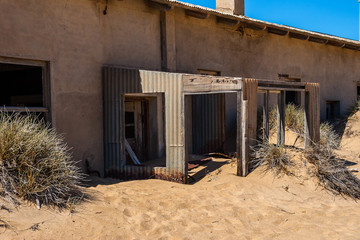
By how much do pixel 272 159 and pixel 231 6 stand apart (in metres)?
7.20

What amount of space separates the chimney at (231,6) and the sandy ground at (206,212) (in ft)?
22.4

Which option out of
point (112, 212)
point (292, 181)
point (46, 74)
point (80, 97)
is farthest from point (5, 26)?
point (292, 181)

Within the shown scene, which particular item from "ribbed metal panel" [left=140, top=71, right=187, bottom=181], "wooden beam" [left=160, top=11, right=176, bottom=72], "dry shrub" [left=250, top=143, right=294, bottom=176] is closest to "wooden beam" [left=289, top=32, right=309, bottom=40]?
"wooden beam" [left=160, top=11, right=176, bottom=72]

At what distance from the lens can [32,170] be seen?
5.69m

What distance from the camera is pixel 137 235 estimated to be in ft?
18.1

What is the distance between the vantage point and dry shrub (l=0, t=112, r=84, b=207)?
18.2 ft

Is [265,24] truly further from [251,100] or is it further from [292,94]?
[251,100]

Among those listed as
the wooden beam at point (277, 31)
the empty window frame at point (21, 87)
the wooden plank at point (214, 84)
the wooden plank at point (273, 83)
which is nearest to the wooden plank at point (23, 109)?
the wooden plank at point (214, 84)

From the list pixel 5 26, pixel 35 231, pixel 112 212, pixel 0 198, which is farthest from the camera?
pixel 5 26

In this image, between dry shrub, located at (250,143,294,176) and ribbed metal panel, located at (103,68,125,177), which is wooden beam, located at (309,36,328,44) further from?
ribbed metal panel, located at (103,68,125,177)

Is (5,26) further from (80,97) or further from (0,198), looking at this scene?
(0,198)

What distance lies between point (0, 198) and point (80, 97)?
11.1 ft

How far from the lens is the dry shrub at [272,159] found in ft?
27.0

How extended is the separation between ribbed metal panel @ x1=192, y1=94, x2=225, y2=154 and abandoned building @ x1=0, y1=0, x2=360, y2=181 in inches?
1.1
